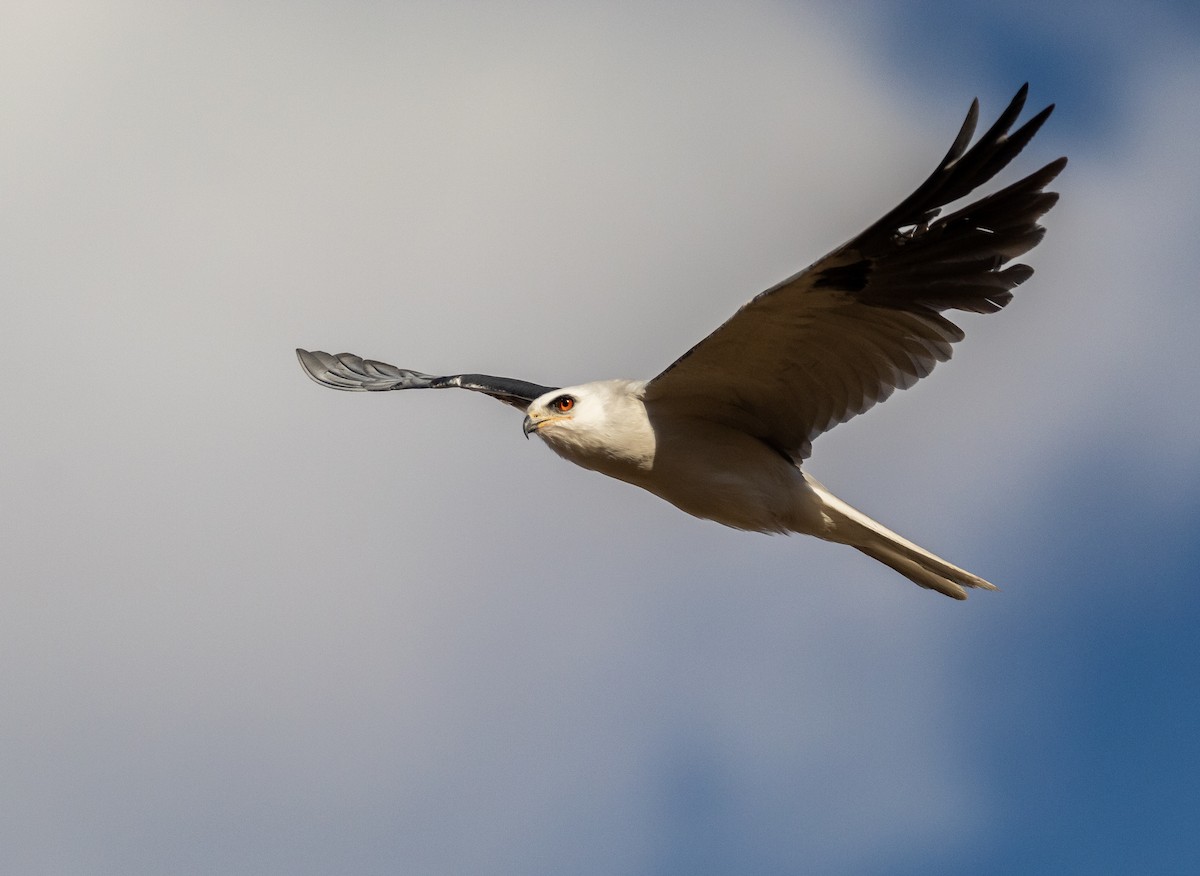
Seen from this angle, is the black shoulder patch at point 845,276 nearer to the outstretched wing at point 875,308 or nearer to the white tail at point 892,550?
the outstretched wing at point 875,308

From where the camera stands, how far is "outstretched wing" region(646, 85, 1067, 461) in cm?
788

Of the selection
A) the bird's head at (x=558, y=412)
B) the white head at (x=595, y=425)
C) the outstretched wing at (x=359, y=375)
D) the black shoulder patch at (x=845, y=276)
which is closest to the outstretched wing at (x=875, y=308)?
the black shoulder patch at (x=845, y=276)

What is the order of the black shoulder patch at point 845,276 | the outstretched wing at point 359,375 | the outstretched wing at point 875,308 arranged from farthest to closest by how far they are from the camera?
the outstretched wing at point 359,375 → the black shoulder patch at point 845,276 → the outstretched wing at point 875,308

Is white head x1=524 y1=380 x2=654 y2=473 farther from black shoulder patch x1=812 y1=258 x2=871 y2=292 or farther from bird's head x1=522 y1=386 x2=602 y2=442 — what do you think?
black shoulder patch x1=812 y1=258 x2=871 y2=292

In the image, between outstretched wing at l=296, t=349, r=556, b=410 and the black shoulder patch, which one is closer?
the black shoulder patch

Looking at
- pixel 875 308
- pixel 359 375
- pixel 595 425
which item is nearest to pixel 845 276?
pixel 875 308

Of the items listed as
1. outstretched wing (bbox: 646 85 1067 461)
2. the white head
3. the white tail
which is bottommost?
the white tail

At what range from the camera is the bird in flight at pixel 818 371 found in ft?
26.3

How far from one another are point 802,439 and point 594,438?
1351mm

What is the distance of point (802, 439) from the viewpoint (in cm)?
956

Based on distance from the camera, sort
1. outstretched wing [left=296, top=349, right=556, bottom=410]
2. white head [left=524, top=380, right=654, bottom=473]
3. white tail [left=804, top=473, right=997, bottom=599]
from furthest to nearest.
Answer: outstretched wing [left=296, top=349, right=556, bottom=410] < white tail [left=804, top=473, right=997, bottom=599] < white head [left=524, top=380, right=654, bottom=473]

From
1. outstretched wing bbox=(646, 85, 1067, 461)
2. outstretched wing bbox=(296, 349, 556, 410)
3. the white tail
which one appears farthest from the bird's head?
outstretched wing bbox=(296, 349, 556, 410)

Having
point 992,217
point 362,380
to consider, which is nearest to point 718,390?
point 992,217

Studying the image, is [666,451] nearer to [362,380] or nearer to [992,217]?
[992,217]
